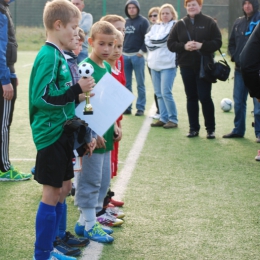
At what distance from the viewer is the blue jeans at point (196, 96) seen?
870 cm

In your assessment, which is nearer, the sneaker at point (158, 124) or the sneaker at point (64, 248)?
the sneaker at point (64, 248)

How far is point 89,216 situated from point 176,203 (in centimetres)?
122

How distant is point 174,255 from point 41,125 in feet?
4.32

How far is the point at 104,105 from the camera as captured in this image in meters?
4.20

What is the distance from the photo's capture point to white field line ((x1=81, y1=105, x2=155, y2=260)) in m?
4.20

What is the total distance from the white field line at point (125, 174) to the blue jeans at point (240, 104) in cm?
140

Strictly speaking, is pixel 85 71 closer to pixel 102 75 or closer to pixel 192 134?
pixel 102 75

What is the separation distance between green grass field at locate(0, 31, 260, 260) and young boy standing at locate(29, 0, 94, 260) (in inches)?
19.2

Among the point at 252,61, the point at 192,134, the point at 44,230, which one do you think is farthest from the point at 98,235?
the point at 192,134

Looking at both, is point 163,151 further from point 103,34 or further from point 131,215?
point 103,34

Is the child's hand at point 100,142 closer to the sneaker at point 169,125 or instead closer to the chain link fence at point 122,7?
the sneaker at point 169,125

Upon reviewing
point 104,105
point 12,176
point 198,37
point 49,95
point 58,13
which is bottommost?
point 12,176

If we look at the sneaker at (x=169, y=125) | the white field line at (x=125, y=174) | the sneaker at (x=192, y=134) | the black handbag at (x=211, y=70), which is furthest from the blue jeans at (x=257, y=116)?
the white field line at (x=125, y=174)

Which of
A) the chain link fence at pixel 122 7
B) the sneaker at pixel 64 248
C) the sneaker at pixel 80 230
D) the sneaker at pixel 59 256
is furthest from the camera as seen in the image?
the chain link fence at pixel 122 7
